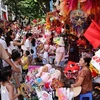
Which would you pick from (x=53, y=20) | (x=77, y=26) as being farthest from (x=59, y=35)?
(x=77, y=26)

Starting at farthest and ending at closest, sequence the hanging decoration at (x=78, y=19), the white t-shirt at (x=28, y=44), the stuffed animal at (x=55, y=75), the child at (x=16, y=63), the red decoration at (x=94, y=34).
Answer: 1. the white t-shirt at (x=28, y=44)
2. the hanging decoration at (x=78, y=19)
3. the child at (x=16, y=63)
4. the red decoration at (x=94, y=34)
5. the stuffed animal at (x=55, y=75)

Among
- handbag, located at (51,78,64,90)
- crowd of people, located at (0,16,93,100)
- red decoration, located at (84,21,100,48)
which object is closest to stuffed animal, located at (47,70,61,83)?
handbag, located at (51,78,64,90)

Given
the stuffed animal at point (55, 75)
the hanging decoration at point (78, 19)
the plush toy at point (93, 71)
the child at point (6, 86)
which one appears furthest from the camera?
the hanging decoration at point (78, 19)

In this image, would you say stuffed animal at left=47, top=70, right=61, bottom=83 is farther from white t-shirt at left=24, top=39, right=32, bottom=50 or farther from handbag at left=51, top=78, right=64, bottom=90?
white t-shirt at left=24, top=39, right=32, bottom=50

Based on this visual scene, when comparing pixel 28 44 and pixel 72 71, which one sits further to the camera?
pixel 28 44

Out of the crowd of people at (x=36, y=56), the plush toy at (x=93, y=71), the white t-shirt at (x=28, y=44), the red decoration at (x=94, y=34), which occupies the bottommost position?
the white t-shirt at (x=28, y=44)

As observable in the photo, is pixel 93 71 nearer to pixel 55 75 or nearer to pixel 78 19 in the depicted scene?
pixel 55 75

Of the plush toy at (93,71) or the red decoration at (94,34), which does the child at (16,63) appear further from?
the plush toy at (93,71)

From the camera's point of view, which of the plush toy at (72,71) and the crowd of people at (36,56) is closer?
the crowd of people at (36,56)

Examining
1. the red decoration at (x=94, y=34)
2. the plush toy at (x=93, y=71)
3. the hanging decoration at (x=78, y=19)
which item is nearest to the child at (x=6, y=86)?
the plush toy at (x=93, y=71)

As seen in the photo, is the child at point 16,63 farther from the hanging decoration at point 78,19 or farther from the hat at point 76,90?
A: the hanging decoration at point 78,19

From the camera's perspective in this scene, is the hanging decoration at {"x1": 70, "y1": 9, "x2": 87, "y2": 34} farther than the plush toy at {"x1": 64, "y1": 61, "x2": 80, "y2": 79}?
Yes

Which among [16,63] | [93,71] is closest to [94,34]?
[93,71]

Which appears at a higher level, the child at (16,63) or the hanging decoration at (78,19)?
the hanging decoration at (78,19)
